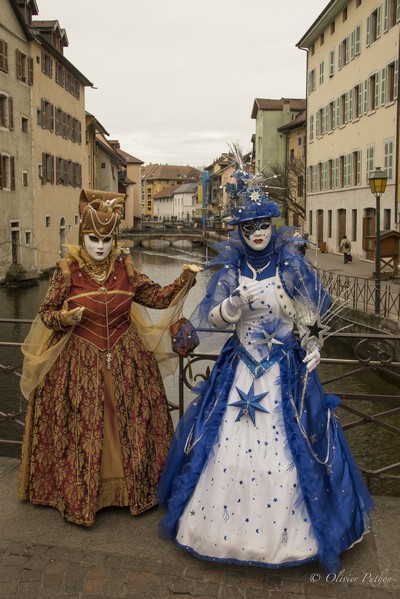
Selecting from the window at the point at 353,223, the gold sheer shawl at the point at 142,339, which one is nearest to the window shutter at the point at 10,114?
the window at the point at 353,223

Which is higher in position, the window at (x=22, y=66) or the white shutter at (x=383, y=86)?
the window at (x=22, y=66)

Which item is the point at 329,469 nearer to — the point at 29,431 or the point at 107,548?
the point at 107,548

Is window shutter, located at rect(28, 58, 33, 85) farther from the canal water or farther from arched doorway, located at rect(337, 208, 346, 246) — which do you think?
arched doorway, located at rect(337, 208, 346, 246)

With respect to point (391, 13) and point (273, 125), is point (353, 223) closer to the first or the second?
point (391, 13)

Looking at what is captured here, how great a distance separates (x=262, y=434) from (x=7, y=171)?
76.5 ft

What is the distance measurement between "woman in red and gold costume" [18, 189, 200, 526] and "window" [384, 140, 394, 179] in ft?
68.2

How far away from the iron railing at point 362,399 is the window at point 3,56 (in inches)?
611

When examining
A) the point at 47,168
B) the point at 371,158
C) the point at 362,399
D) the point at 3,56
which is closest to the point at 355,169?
the point at 371,158

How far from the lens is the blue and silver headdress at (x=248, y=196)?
3273 mm

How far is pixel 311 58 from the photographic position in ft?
115

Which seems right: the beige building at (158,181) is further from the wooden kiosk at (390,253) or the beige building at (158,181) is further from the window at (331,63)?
the wooden kiosk at (390,253)

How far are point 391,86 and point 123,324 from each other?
21978 millimetres

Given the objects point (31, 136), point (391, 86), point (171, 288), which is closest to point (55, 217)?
point (31, 136)

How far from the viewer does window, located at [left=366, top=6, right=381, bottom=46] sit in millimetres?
23812
